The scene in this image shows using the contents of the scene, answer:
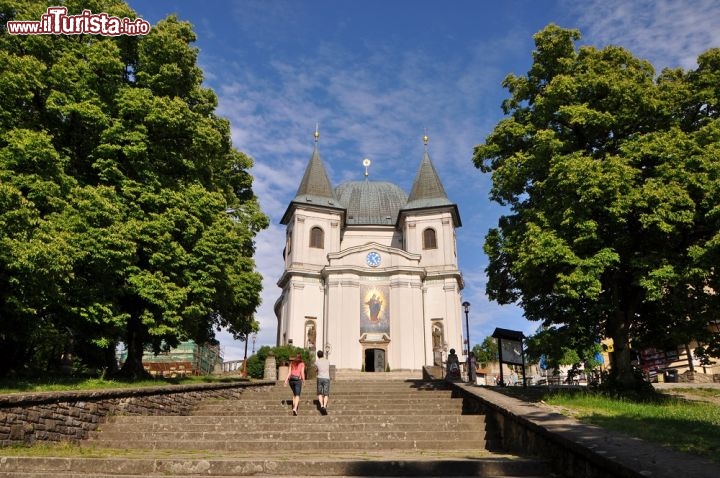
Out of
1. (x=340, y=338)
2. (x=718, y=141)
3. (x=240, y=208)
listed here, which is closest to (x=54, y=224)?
(x=240, y=208)

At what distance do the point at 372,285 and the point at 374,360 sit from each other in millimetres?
6086

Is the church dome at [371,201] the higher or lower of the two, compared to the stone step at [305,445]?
higher

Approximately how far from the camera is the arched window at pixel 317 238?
4588cm

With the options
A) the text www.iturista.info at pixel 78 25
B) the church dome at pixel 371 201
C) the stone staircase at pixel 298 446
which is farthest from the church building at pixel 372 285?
the stone staircase at pixel 298 446

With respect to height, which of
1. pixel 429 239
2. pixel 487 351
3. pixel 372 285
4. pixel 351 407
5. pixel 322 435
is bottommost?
pixel 322 435

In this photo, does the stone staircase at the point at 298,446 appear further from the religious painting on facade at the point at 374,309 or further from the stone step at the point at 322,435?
the religious painting on facade at the point at 374,309

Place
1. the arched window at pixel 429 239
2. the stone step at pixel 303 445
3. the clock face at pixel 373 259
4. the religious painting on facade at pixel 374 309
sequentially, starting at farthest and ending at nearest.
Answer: the arched window at pixel 429 239, the clock face at pixel 373 259, the religious painting on facade at pixel 374 309, the stone step at pixel 303 445

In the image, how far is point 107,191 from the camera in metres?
14.5

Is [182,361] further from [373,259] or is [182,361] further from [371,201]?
[371,201]

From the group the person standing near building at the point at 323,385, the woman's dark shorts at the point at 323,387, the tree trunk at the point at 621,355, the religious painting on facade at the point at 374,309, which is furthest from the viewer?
the religious painting on facade at the point at 374,309

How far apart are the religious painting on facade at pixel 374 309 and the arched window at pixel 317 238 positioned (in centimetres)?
596

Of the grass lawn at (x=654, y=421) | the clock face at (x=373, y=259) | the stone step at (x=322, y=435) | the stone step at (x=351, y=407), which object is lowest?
the stone step at (x=322, y=435)

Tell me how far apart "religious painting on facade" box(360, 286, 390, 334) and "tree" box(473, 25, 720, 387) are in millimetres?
25018

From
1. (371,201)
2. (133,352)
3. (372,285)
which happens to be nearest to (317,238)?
(372,285)
